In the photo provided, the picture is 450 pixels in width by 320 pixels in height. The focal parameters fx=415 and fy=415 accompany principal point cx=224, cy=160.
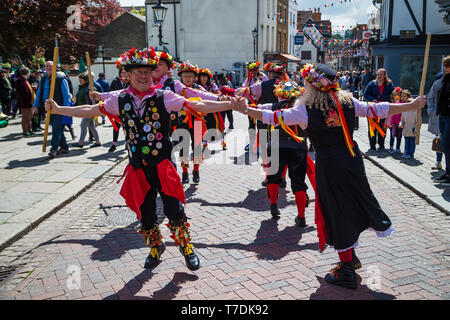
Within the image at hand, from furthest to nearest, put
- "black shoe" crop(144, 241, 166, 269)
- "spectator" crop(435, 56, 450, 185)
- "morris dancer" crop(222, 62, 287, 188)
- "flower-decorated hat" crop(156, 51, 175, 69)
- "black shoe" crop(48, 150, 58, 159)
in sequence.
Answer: "black shoe" crop(48, 150, 58, 159) < "spectator" crop(435, 56, 450, 185) < "morris dancer" crop(222, 62, 287, 188) < "flower-decorated hat" crop(156, 51, 175, 69) < "black shoe" crop(144, 241, 166, 269)

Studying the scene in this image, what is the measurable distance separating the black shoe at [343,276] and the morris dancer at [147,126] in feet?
4.36

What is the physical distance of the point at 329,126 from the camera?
3740mm

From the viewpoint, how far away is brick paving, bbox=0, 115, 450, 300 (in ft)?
12.5

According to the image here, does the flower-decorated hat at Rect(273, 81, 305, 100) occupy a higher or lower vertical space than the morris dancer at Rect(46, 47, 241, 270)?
higher

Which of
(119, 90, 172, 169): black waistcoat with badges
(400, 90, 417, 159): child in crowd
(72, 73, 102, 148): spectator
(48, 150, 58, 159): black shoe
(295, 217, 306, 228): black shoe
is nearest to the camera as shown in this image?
(119, 90, 172, 169): black waistcoat with badges

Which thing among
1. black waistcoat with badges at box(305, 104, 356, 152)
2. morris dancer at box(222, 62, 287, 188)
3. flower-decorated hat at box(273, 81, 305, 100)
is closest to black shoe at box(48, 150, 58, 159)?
morris dancer at box(222, 62, 287, 188)

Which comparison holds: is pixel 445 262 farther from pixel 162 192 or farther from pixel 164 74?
pixel 164 74

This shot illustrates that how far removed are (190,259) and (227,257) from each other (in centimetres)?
→ 49

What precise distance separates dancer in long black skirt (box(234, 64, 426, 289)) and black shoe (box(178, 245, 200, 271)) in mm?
1331

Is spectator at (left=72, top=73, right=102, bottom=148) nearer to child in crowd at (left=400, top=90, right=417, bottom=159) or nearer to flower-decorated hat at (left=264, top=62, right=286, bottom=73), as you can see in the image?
flower-decorated hat at (left=264, top=62, right=286, bottom=73)

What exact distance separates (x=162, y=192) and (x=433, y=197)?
14.6 ft

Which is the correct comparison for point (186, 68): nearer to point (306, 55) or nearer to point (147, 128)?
point (147, 128)

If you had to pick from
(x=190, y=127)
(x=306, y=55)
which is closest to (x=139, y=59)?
(x=190, y=127)
